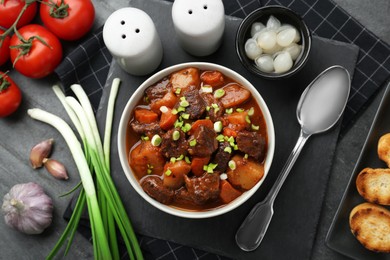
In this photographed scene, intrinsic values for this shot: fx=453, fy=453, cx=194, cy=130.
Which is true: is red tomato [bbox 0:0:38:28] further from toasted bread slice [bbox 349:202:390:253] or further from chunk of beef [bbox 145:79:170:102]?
toasted bread slice [bbox 349:202:390:253]

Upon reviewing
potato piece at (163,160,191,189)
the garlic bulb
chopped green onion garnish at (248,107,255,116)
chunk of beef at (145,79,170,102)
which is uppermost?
chopped green onion garnish at (248,107,255,116)

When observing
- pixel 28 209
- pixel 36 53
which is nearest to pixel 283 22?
pixel 36 53

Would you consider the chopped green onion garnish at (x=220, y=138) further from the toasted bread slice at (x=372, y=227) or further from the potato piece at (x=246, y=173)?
the toasted bread slice at (x=372, y=227)

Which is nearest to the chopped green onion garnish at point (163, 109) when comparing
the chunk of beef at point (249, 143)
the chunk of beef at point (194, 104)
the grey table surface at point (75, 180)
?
the chunk of beef at point (194, 104)

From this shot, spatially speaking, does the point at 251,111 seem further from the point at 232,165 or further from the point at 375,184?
the point at 375,184

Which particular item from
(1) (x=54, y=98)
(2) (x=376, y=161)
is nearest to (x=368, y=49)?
(2) (x=376, y=161)

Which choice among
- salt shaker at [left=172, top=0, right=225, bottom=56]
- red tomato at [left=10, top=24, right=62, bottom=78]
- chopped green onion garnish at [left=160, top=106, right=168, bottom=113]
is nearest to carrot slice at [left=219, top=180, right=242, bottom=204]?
chopped green onion garnish at [left=160, top=106, right=168, bottom=113]
